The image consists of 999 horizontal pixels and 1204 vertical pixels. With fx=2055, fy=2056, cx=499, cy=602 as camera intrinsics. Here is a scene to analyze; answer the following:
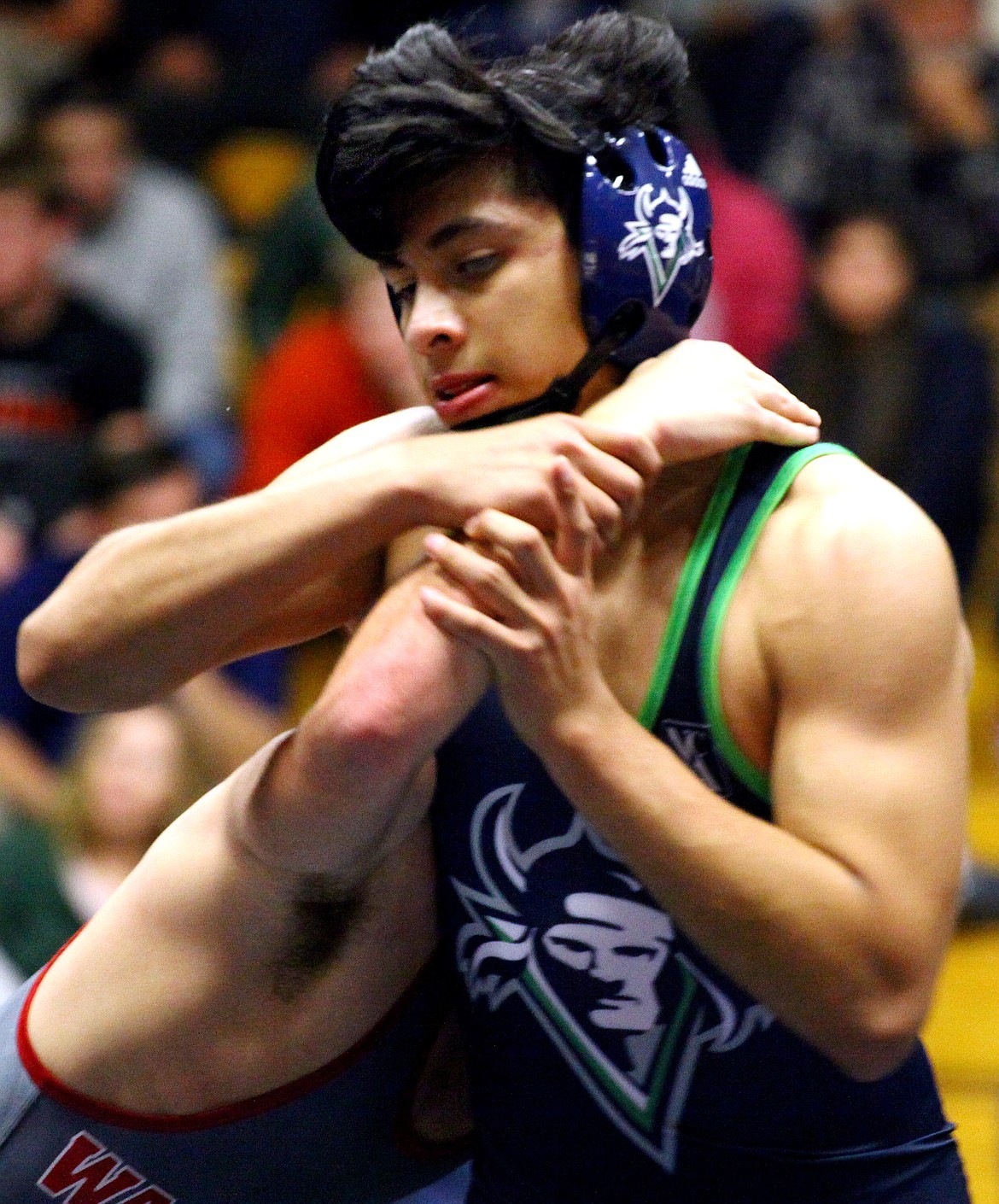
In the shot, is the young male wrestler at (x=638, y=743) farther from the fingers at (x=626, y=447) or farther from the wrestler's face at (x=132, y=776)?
the wrestler's face at (x=132, y=776)

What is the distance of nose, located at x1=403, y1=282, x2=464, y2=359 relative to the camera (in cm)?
228

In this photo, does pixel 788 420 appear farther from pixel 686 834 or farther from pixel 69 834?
pixel 69 834

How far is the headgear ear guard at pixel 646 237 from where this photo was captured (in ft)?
7.50

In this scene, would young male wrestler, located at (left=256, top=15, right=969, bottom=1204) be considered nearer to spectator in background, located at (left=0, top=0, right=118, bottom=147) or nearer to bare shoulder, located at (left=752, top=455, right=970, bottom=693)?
bare shoulder, located at (left=752, top=455, right=970, bottom=693)

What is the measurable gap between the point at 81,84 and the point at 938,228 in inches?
110

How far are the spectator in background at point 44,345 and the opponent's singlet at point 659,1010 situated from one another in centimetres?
344

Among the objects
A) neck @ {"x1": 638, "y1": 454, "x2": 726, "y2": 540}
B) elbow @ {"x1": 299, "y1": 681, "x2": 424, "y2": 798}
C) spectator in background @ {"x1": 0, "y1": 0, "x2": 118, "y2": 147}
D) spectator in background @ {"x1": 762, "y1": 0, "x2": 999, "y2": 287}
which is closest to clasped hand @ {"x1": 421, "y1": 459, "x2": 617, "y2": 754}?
elbow @ {"x1": 299, "y1": 681, "x2": 424, "y2": 798}

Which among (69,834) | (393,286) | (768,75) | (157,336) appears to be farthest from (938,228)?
(393,286)

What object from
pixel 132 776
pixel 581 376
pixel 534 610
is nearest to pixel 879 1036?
pixel 534 610

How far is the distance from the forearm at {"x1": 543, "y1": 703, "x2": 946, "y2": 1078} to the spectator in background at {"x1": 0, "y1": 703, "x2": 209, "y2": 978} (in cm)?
238

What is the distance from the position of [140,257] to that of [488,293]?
175 inches

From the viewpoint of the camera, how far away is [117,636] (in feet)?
7.48

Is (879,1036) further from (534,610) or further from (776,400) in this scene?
(776,400)

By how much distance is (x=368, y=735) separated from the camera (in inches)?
82.1
